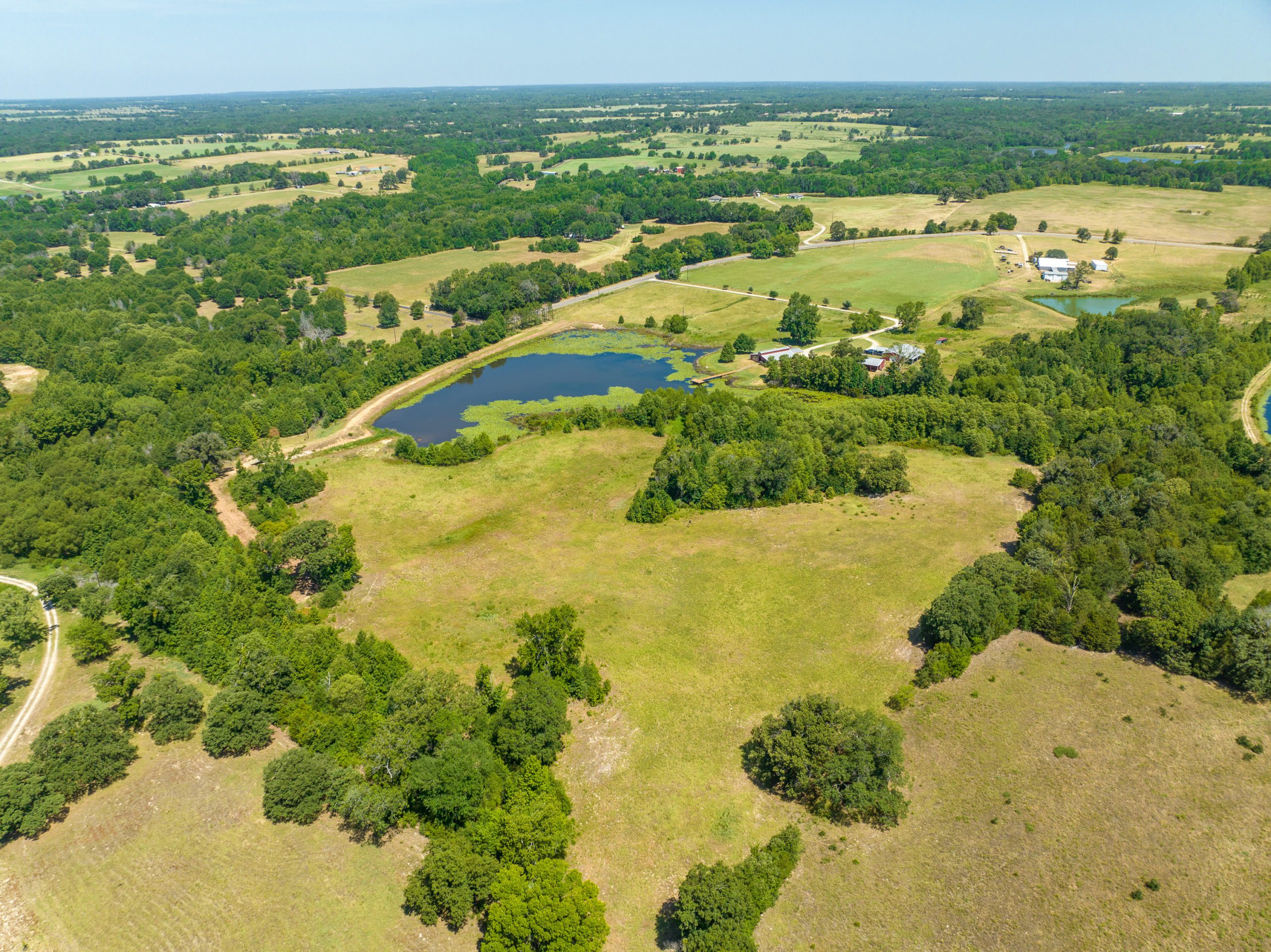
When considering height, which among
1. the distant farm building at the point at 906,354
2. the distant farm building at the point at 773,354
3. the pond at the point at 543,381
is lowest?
the pond at the point at 543,381

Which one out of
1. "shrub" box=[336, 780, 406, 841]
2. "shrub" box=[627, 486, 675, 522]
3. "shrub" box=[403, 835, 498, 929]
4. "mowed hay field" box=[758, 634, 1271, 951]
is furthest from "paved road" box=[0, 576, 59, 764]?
"mowed hay field" box=[758, 634, 1271, 951]

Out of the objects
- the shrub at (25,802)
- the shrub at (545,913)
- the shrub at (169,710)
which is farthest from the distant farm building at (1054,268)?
the shrub at (25,802)

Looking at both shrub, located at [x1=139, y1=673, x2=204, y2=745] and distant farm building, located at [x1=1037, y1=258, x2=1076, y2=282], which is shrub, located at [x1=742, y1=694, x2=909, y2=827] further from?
distant farm building, located at [x1=1037, y1=258, x2=1076, y2=282]

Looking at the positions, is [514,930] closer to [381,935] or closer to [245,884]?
[381,935]

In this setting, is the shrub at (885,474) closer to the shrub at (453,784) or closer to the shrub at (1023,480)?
→ the shrub at (1023,480)

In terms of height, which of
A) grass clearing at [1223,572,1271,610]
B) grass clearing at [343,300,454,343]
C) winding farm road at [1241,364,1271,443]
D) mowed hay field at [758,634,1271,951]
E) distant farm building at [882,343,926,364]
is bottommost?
mowed hay field at [758,634,1271,951]

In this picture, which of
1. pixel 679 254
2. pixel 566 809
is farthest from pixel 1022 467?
pixel 679 254

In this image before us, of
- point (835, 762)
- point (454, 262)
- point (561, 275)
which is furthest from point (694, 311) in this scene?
point (835, 762)
